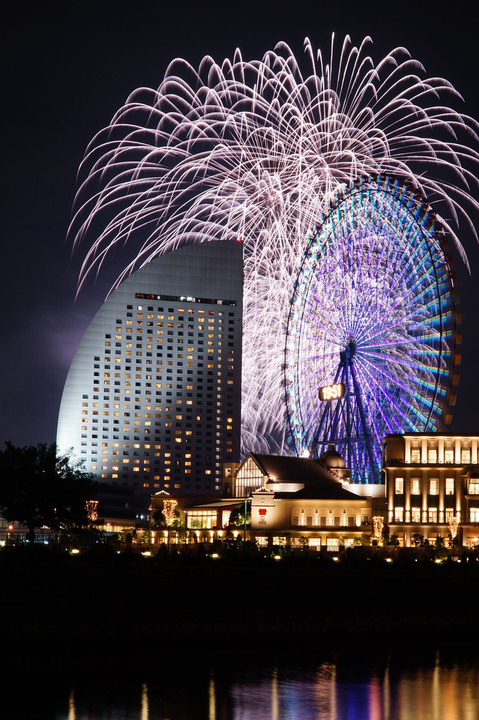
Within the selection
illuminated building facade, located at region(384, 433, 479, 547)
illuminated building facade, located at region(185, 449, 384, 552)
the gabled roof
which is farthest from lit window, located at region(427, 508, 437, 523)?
the gabled roof

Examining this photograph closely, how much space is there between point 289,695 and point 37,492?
55.7 metres

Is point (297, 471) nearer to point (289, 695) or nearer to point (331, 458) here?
point (331, 458)

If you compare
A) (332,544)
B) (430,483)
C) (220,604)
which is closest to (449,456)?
(430,483)

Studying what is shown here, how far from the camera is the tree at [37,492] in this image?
105500mm

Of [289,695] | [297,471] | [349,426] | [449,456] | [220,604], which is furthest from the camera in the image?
[297,471]

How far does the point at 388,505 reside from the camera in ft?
443

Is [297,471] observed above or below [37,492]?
above

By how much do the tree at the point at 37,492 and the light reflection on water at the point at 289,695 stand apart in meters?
47.5

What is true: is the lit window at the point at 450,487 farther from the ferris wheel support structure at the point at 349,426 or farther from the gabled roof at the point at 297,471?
the gabled roof at the point at 297,471

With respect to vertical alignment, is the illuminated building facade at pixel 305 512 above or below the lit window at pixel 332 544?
above

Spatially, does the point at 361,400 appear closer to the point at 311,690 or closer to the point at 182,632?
the point at 182,632

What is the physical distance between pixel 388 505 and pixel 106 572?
66600mm

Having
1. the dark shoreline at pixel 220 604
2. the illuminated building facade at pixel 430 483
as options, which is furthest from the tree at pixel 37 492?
the illuminated building facade at pixel 430 483

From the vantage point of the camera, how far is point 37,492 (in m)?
106
